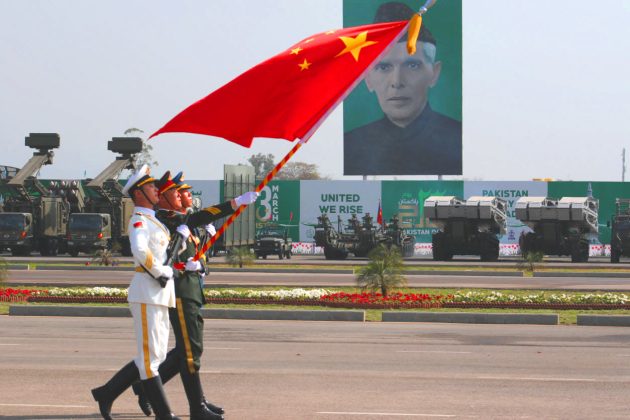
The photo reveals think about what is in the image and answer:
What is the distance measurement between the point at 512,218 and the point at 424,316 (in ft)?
143

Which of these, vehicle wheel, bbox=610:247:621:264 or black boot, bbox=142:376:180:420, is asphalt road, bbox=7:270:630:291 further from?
black boot, bbox=142:376:180:420

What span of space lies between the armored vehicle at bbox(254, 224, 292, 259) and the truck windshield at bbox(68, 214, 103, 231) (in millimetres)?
7046

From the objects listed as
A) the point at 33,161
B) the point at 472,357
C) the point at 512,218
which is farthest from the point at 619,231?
the point at 472,357

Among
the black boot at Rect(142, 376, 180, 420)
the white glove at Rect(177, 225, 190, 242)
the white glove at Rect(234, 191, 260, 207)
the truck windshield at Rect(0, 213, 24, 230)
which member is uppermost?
the truck windshield at Rect(0, 213, 24, 230)

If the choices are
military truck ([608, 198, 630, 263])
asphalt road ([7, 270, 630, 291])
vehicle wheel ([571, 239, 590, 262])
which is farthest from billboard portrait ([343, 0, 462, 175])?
asphalt road ([7, 270, 630, 291])

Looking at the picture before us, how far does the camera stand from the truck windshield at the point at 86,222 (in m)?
52.3

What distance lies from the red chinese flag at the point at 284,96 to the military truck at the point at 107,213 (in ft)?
134

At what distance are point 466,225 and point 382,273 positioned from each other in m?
29.9

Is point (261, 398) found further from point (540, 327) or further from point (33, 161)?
point (33, 161)

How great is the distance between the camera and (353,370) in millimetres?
12359

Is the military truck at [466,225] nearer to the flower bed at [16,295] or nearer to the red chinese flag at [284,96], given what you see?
the flower bed at [16,295]

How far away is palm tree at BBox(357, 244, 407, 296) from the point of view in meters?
22.3

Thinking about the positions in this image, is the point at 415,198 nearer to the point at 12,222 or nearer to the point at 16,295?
the point at 12,222

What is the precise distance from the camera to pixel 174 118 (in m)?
9.96
